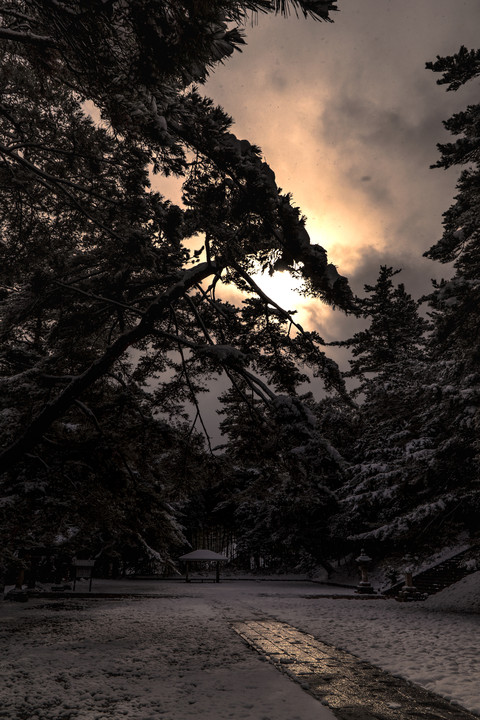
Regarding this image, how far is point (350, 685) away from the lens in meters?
5.68

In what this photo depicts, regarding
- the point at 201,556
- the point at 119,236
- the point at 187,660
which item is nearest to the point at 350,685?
the point at 187,660

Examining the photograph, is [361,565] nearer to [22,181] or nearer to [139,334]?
[139,334]

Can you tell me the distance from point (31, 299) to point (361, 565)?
70.7 feet

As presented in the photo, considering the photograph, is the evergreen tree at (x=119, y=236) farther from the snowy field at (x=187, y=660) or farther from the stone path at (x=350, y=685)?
the stone path at (x=350, y=685)

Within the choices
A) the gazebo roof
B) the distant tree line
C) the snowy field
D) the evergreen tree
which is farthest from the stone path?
the gazebo roof

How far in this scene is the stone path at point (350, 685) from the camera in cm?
469

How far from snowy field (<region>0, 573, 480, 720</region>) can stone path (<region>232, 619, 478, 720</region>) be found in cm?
23

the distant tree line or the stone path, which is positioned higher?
the distant tree line

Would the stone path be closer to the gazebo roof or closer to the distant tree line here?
the distant tree line

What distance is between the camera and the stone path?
469cm

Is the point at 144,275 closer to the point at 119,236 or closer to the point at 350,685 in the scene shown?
the point at 119,236

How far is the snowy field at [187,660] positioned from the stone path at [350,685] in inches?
9.1

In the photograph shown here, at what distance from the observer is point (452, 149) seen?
1284 centimetres

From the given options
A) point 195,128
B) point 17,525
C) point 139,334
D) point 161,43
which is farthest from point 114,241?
point 17,525
